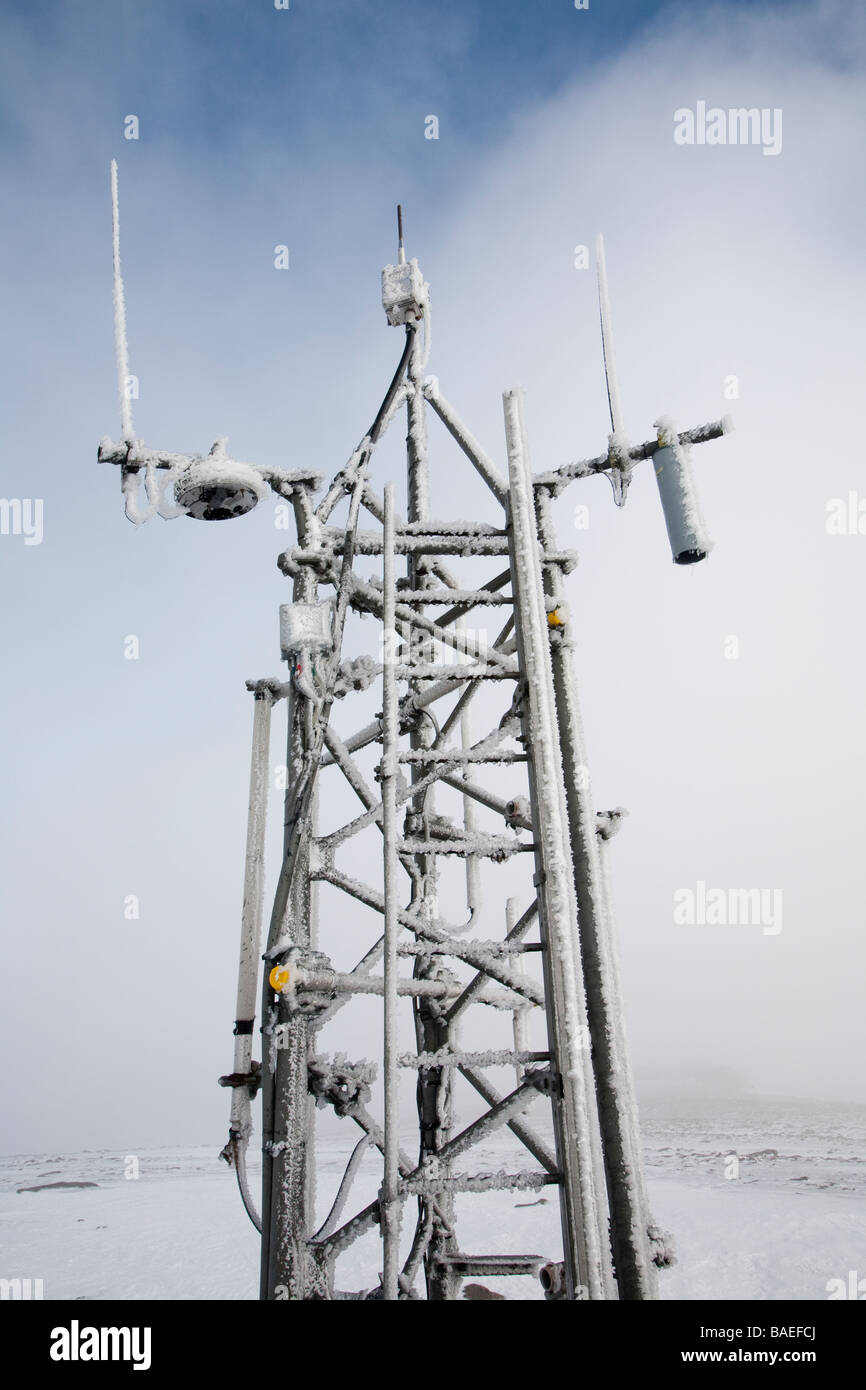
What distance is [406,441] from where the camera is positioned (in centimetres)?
820

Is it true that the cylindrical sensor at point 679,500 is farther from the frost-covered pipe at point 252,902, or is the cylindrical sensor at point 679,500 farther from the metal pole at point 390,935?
the frost-covered pipe at point 252,902

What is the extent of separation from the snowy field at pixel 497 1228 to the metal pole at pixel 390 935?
8108 millimetres

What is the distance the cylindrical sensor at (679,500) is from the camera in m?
5.58

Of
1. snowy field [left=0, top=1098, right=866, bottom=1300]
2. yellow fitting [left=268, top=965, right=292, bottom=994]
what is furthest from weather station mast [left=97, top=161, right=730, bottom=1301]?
snowy field [left=0, top=1098, right=866, bottom=1300]

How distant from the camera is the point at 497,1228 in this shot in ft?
48.6

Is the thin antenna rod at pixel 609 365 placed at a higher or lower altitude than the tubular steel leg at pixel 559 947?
higher

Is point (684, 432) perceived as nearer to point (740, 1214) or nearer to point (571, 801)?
point (571, 801)

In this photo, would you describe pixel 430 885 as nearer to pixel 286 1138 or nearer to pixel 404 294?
pixel 286 1138
